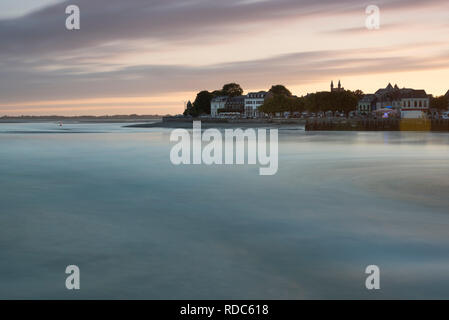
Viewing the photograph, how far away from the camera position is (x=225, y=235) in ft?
49.1

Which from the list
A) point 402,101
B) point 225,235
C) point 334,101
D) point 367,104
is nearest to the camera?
point 225,235

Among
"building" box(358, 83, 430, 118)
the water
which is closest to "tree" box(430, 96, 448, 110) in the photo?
"building" box(358, 83, 430, 118)

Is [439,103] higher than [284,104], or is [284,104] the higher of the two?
[284,104]

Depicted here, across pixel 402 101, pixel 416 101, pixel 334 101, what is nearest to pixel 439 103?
pixel 416 101

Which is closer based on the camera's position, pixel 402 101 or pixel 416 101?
pixel 416 101

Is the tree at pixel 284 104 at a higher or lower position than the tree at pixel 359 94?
lower

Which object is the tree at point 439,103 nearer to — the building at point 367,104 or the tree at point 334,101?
the building at point 367,104

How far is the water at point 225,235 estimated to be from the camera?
10250 mm

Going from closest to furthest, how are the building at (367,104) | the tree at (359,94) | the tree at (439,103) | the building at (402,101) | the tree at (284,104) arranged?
1. the building at (402,101)
2. the tree at (439,103)
3. the tree at (284,104)
4. the building at (367,104)
5. the tree at (359,94)

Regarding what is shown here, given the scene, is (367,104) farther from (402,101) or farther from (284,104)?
(284,104)

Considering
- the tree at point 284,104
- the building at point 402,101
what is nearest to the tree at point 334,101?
the building at point 402,101

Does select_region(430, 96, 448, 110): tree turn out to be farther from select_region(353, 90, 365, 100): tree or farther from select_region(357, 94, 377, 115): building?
select_region(353, 90, 365, 100): tree

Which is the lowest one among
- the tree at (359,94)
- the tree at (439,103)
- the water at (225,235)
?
the water at (225,235)

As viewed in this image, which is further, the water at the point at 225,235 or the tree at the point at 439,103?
the tree at the point at 439,103
